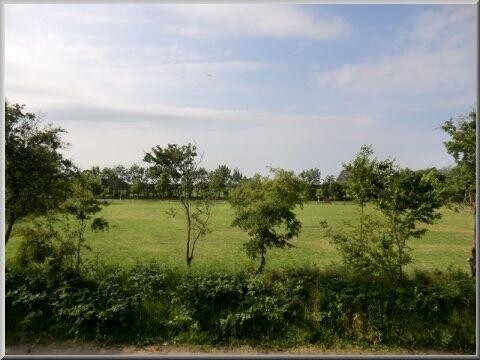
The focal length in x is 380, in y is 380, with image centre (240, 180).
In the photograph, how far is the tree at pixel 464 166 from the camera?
31.6ft

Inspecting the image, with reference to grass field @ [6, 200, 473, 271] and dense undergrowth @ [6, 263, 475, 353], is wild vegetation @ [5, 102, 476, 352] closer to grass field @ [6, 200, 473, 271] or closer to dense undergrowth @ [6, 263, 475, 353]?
dense undergrowth @ [6, 263, 475, 353]

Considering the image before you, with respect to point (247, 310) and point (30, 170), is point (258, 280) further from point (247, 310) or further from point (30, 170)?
point (30, 170)

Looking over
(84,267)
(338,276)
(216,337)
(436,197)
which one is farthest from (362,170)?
(84,267)

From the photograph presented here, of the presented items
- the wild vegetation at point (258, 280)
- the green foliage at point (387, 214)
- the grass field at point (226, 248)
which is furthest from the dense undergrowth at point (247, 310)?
the grass field at point (226, 248)

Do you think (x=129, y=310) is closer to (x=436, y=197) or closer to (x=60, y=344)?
(x=60, y=344)

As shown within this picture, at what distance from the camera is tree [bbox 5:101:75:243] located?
28.9ft

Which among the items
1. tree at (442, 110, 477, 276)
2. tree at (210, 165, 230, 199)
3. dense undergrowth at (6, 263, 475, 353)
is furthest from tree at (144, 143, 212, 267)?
tree at (442, 110, 477, 276)

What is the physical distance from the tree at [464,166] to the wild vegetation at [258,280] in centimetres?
3

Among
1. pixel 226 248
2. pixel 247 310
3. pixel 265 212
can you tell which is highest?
pixel 265 212

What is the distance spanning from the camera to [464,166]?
9719 millimetres

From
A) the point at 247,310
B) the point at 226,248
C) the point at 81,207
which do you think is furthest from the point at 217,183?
the point at 226,248

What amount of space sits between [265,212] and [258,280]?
2530 millimetres

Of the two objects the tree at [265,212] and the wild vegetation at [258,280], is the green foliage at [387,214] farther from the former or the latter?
the tree at [265,212]

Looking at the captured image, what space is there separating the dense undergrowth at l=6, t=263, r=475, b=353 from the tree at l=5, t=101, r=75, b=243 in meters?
1.70
